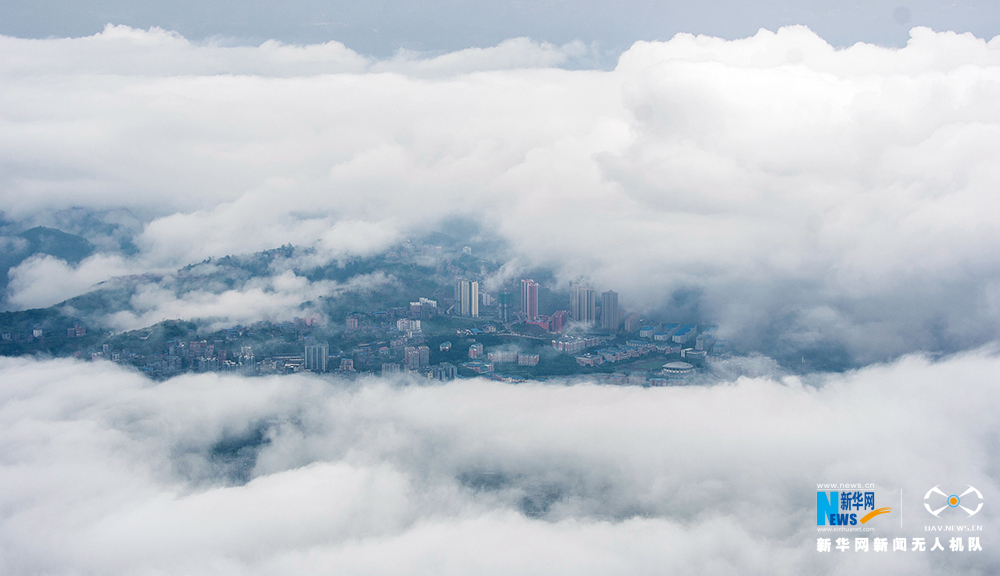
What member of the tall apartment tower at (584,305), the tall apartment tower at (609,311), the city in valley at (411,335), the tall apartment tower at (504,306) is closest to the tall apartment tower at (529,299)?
the city in valley at (411,335)

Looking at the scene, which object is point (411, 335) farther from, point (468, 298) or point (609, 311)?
point (609, 311)

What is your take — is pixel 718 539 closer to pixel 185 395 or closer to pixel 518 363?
pixel 518 363

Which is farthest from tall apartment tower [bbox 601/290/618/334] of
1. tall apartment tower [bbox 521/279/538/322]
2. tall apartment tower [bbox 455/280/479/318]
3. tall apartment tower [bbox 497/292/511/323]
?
tall apartment tower [bbox 455/280/479/318]

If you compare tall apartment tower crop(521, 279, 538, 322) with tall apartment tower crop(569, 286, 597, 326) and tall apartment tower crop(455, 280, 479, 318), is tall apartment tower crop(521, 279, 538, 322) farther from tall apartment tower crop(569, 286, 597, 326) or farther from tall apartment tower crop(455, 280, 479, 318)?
tall apartment tower crop(455, 280, 479, 318)

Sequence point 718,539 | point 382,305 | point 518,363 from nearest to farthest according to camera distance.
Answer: point 718,539 → point 518,363 → point 382,305

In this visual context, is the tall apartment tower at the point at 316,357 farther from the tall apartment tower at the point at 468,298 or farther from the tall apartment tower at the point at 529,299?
the tall apartment tower at the point at 529,299

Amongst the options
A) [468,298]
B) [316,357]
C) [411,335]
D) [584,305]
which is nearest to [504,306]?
[468,298]

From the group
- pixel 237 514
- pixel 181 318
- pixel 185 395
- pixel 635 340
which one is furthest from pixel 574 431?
pixel 181 318
